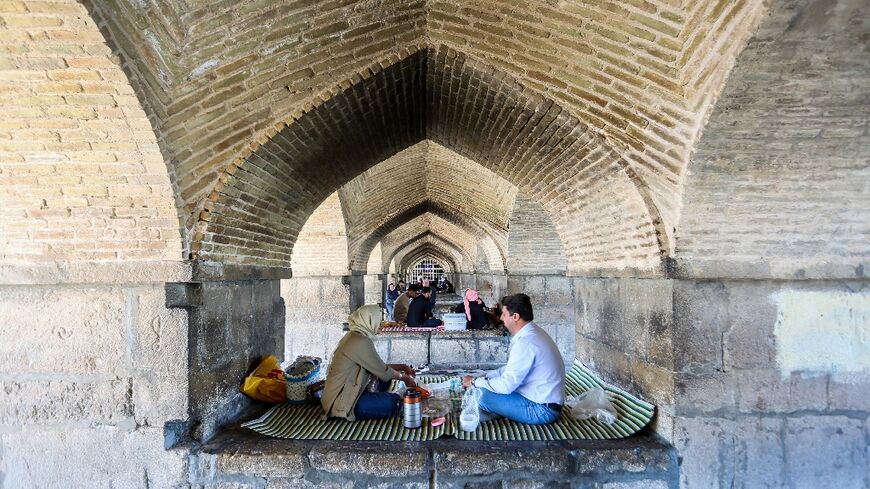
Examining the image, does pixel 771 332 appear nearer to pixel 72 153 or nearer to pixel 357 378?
pixel 357 378

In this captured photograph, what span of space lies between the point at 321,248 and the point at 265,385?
4.81 meters

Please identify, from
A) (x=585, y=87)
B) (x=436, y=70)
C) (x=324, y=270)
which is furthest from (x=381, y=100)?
(x=324, y=270)

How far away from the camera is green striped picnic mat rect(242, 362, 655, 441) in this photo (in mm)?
3467

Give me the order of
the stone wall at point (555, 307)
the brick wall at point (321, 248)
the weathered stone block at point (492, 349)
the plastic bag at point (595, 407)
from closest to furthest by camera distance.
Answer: the plastic bag at point (595, 407) < the weathered stone block at point (492, 349) < the brick wall at point (321, 248) < the stone wall at point (555, 307)

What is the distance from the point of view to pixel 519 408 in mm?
3625

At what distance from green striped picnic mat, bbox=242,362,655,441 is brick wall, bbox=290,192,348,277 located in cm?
477

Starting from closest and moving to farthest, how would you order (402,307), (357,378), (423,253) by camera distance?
(357,378) → (402,307) → (423,253)

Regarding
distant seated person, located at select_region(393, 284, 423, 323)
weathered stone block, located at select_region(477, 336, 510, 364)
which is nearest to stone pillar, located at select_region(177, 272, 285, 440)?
weathered stone block, located at select_region(477, 336, 510, 364)

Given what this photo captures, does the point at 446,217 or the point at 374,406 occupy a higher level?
the point at 446,217

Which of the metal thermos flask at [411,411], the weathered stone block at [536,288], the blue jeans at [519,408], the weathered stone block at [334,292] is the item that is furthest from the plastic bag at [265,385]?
the weathered stone block at [536,288]

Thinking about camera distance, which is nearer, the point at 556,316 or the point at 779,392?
the point at 779,392

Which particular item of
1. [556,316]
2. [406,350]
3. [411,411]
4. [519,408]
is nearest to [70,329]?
[411,411]

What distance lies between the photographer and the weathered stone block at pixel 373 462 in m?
3.18

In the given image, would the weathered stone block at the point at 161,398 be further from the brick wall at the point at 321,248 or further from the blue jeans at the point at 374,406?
the brick wall at the point at 321,248
